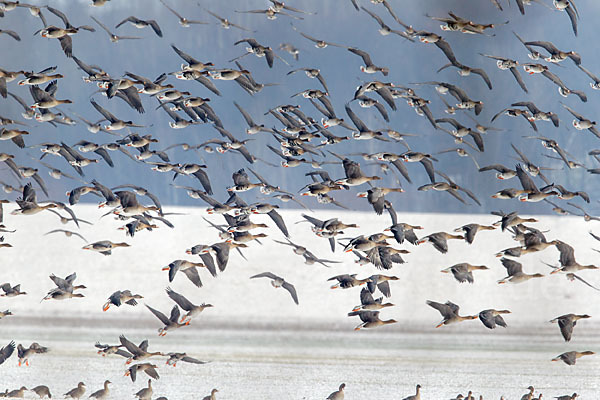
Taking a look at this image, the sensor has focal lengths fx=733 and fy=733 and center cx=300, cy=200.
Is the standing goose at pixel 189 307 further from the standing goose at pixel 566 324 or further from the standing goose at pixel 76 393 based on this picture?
Answer: the standing goose at pixel 566 324

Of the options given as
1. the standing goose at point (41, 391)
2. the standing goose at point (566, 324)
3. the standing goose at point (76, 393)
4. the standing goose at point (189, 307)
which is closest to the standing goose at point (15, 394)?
the standing goose at point (41, 391)

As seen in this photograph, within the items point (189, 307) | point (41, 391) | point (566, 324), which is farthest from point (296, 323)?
point (566, 324)

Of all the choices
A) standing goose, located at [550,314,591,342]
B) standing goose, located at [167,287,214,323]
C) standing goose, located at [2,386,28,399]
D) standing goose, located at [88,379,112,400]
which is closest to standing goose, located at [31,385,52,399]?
standing goose, located at [2,386,28,399]

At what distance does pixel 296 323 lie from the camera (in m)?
11.7

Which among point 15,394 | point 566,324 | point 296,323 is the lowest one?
point 15,394

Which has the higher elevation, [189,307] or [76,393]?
[189,307]

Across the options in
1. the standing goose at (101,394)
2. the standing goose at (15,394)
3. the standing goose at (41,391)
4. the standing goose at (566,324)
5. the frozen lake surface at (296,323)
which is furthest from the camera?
the frozen lake surface at (296,323)

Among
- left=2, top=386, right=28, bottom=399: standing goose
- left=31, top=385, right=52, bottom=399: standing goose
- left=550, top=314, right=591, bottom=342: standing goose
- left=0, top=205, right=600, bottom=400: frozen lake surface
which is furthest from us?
left=0, top=205, right=600, bottom=400: frozen lake surface

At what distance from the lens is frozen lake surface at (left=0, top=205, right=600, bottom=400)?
28.1 feet

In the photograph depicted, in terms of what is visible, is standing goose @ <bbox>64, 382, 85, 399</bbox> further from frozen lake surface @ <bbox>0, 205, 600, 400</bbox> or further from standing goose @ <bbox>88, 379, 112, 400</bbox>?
frozen lake surface @ <bbox>0, 205, 600, 400</bbox>

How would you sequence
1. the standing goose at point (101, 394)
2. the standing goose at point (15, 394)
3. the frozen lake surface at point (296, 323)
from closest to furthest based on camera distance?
the standing goose at point (15, 394), the standing goose at point (101, 394), the frozen lake surface at point (296, 323)

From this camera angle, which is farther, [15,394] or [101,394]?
[101,394]

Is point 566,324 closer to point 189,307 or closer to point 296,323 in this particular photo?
point 189,307

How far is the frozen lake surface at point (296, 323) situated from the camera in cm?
856
